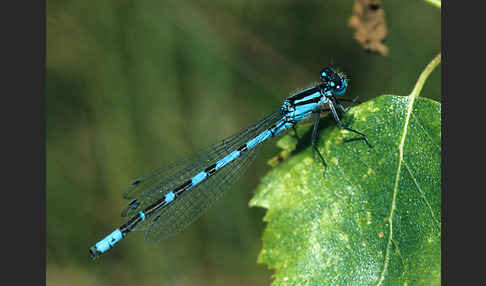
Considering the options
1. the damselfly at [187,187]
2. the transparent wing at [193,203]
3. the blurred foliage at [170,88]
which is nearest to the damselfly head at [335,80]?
the damselfly at [187,187]

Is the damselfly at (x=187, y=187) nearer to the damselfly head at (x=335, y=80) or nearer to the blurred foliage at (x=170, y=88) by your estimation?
the damselfly head at (x=335, y=80)

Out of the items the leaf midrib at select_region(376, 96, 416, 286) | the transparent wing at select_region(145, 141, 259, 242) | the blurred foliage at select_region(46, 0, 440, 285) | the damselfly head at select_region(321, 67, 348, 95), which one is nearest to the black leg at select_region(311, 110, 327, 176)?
the damselfly head at select_region(321, 67, 348, 95)

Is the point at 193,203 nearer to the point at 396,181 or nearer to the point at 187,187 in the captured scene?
the point at 187,187

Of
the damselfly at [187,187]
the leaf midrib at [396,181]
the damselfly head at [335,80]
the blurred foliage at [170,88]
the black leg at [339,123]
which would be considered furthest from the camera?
the blurred foliage at [170,88]

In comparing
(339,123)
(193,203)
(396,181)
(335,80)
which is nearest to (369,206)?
(396,181)

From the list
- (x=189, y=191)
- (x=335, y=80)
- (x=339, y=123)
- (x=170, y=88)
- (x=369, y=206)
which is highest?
(x=170, y=88)

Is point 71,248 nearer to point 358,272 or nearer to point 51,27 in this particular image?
point 51,27
